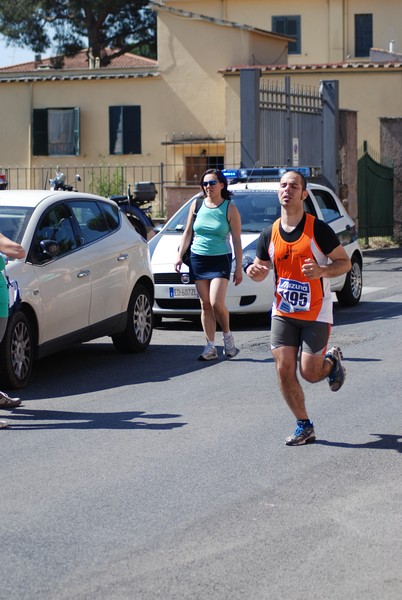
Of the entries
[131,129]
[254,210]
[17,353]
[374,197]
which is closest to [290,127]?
[374,197]

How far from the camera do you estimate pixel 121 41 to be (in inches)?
1911

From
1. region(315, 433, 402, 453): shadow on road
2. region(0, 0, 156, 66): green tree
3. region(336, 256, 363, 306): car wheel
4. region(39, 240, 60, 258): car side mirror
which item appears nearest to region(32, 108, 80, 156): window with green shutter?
region(0, 0, 156, 66): green tree

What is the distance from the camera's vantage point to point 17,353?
989cm

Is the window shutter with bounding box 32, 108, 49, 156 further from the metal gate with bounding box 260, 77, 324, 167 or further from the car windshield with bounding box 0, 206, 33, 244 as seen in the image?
the car windshield with bounding box 0, 206, 33, 244

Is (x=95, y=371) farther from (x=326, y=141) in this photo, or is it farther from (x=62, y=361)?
(x=326, y=141)

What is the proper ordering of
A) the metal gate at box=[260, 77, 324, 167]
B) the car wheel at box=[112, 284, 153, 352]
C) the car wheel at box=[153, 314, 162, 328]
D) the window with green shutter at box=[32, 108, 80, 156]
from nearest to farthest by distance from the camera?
the car wheel at box=[112, 284, 153, 352] → the car wheel at box=[153, 314, 162, 328] → the metal gate at box=[260, 77, 324, 167] → the window with green shutter at box=[32, 108, 80, 156]

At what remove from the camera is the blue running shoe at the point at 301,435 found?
7.84m

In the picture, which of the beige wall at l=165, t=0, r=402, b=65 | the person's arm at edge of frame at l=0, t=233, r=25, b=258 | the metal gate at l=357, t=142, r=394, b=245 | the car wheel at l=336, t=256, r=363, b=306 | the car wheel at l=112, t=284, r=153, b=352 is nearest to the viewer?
the person's arm at edge of frame at l=0, t=233, r=25, b=258

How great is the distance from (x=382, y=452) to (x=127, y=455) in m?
1.59

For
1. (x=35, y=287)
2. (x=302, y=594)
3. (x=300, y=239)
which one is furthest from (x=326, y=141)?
(x=302, y=594)

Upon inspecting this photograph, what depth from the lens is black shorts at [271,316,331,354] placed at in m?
7.78

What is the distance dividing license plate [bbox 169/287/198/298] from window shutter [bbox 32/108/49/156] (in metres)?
26.4

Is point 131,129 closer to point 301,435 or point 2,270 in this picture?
point 2,270

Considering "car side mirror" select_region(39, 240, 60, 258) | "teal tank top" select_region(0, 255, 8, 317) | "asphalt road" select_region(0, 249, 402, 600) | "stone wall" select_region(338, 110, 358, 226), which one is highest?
"stone wall" select_region(338, 110, 358, 226)
